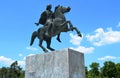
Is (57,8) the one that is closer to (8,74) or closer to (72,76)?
(72,76)

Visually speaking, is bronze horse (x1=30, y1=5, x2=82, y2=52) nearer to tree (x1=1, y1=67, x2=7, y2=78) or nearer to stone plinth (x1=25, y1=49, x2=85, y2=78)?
stone plinth (x1=25, y1=49, x2=85, y2=78)

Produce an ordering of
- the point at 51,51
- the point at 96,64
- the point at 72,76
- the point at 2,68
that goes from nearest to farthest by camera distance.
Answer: the point at 72,76, the point at 51,51, the point at 96,64, the point at 2,68

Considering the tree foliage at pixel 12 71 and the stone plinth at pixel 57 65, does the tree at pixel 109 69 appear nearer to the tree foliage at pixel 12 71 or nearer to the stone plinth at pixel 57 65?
the tree foliage at pixel 12 71

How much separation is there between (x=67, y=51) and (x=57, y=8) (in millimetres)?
2556

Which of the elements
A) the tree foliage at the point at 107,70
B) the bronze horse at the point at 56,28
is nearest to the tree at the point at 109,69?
the tree foliage at the point at 107,70

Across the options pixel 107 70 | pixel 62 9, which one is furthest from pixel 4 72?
pixel 62 9

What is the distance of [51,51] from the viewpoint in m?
13.9

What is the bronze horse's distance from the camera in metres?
14.0

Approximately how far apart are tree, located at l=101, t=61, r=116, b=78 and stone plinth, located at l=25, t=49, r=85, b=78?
44.6 m

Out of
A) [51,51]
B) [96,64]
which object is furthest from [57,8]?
[96,64]

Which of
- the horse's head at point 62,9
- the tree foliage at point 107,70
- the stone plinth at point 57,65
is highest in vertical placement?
the tree foliage at point 107,70

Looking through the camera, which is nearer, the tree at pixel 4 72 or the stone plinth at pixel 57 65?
the stone plinth at pixel 57 65

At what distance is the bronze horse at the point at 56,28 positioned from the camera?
45.9ft

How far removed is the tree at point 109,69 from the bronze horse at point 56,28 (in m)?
44.1
